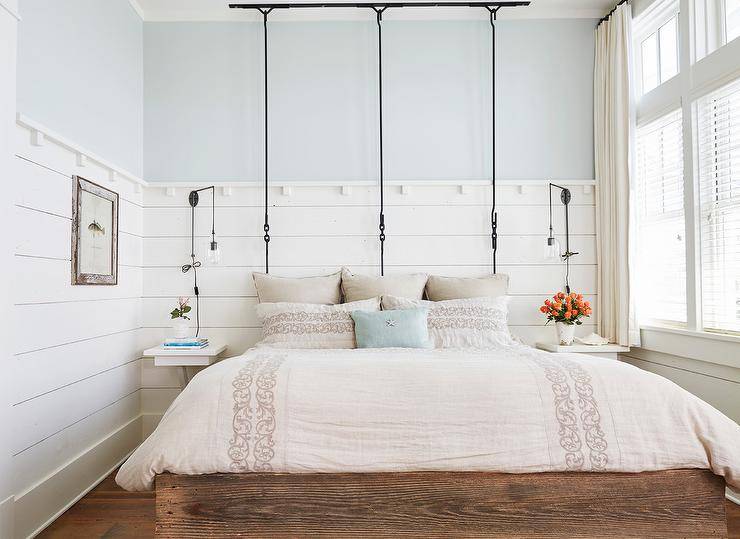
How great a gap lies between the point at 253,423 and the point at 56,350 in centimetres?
120

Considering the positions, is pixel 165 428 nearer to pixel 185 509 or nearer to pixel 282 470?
pixel 185 509

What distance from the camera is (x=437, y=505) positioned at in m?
1.67

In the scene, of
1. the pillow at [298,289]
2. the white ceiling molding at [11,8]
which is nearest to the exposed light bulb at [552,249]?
the pillow at [298,289]

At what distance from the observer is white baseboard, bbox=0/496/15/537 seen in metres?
1.88

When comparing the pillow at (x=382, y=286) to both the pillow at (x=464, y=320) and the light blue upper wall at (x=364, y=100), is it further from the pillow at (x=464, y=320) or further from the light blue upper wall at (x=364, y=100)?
the light blue upper wall at (x=364, y=100)

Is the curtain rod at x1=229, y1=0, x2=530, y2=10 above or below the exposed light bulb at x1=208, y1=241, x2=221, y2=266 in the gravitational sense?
above

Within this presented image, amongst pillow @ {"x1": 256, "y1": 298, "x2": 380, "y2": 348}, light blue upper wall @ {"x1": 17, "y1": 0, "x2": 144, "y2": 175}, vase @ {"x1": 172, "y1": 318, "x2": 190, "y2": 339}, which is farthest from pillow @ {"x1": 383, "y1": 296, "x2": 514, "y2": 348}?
light blue upper wall @ {"x1": 17, "y1": 0, "x2": 144, "y2": 175}

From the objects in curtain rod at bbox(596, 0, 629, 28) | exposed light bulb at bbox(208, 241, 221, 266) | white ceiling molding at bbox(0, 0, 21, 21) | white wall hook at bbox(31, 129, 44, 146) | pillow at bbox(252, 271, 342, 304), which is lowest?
pillow at bbox(252, 271, 342, 304)

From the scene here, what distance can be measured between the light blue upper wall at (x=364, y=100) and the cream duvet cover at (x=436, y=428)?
191 centimetres

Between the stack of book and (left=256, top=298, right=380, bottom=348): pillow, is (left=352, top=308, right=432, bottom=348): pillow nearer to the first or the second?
(left=256, top=298, right=380, bottom=348): pillow

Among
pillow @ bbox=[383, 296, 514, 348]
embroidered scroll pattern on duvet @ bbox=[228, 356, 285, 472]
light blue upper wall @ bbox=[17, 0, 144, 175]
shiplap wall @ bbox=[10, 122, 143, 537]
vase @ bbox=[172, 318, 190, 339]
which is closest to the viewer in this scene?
embroidered scroll pattern on duvet @ bbox=[228, 356, 285, 472]

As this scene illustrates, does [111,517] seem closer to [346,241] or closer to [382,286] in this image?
[382,286]

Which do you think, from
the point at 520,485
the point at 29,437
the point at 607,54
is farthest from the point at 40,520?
the point at 607,54

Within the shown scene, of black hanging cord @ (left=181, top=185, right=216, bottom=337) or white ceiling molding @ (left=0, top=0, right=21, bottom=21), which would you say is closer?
white ceiling molding @ (left=0, top=0, right=21, bottom=21)
